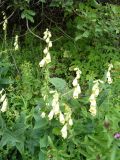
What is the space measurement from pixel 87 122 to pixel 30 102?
3.35ft

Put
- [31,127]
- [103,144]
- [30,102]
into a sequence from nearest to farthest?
[103,144] → [31,127] → [30,102]

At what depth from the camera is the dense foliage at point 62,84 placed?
9.70 feet

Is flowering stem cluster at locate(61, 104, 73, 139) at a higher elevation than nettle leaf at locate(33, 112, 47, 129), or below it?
higher

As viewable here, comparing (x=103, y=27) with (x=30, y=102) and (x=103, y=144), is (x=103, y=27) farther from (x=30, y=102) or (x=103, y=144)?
(x=103, y=144)

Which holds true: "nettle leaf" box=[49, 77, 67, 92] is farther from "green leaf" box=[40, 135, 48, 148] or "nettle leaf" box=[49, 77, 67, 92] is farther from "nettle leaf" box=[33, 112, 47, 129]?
"green leaf" box=[40, 135, 48, 148]

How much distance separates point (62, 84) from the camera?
3275 millimetres

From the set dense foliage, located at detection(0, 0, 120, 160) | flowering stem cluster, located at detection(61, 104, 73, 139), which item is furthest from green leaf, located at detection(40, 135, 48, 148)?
flowering stem cluster, located at detection(61, 104, 73, 139)

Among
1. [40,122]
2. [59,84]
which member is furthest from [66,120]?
[59,84]

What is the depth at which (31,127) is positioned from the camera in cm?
337

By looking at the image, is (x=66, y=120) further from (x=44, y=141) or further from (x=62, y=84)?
(x=62, y=84)

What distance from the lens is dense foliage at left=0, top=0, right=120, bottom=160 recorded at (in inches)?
116

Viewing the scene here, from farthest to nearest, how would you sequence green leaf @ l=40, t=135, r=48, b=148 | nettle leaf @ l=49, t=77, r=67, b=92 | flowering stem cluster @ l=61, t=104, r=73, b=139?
nettle leaf @ l=49, t=77, r=67, b=92
green leaf @ l=40, t=135, r=48, b=148
flowering stem cluster @ l=61, t=104, r=73, b=139

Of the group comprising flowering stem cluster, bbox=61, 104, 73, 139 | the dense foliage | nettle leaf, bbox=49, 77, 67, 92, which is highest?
flowering stem cluster, bbox=61, 104, 73, 139

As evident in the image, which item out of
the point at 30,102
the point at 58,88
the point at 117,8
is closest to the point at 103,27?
the point at 117,8
